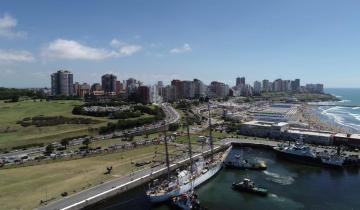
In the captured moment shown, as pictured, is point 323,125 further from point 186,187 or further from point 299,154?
point 186,187

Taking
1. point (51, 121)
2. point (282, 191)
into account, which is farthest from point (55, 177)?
point (51, 121)

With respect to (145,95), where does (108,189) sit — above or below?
below

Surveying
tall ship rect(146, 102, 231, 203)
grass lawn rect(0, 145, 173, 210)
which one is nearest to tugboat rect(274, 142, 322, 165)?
tall ship rect(146, 102, 231, 203)

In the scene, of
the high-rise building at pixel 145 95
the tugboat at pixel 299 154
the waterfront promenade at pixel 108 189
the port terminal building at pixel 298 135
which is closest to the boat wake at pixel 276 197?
the waterfront promenade at pixel 108 189

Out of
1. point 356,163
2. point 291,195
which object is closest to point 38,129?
point 291,195

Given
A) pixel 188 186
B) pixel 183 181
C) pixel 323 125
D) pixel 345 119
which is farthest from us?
pixel 345 119

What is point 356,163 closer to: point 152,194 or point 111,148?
point 152,194

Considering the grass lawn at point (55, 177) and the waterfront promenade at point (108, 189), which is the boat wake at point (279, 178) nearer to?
the waterfront promenade at point (108, 189)
